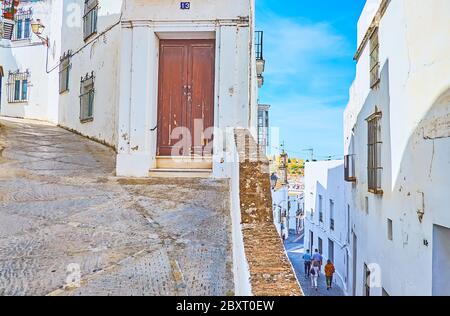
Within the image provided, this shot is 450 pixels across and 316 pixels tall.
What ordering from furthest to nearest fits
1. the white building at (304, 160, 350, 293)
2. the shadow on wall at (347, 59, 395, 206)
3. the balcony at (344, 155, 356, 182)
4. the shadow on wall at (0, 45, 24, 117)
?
the shadow on wall at (0, 45, 24, 117)
the white building at (304, 160, 350, 293)
the balcony at (344, 155, 356, 182)
the shadow on wall at (347, 59, 395, 206)

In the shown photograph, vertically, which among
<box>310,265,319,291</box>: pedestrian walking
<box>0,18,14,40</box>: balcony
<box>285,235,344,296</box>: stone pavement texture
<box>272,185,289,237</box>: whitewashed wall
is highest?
<box>0,18,14,40</box>: balcony

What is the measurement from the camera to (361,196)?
10.3 meters

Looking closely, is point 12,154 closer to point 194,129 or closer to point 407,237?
point 194,129

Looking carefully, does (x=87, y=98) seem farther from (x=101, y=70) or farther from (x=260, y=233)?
(x=260, y=233)

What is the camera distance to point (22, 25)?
1867cm

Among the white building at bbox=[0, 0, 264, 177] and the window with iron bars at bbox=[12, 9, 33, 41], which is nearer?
the white building at bbox=[0, 0, 264, 177]

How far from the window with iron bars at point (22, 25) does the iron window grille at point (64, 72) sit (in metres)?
5.58

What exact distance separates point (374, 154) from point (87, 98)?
838 cm

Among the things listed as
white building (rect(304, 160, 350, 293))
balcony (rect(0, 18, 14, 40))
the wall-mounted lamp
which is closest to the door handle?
the wall-mounted lamp

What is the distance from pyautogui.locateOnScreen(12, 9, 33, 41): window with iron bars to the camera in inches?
723

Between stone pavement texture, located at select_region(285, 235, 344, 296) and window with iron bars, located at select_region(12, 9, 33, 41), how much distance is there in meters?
17.4

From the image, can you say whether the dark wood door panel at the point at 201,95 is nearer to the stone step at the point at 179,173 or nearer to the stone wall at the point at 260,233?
the stone step at the point at 179,173

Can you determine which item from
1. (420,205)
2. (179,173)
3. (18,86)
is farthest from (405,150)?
(18,86)

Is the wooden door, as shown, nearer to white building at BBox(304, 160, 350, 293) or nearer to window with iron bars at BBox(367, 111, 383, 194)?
window with iron bars at BBox(367, 111, 383, 194)
